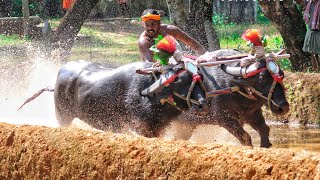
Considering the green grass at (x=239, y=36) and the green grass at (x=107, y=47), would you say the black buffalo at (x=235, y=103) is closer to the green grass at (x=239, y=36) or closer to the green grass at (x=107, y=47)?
the green grass at (x=239, y=36)

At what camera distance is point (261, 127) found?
32.2ft

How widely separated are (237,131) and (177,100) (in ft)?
2.29

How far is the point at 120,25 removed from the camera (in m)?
28.5

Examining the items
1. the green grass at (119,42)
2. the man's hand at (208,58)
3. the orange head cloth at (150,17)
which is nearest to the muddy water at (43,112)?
the man's hand at (208,58)

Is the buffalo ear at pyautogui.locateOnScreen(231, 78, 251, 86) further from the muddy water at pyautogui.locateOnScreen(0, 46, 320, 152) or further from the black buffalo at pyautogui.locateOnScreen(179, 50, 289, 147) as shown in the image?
the muddy water at pyautogui.locateOnScreen(0, 46, 320, 152)

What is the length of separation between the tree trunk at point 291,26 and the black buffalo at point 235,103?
4.95m

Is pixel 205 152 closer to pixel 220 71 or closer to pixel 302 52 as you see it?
pixel 220 71

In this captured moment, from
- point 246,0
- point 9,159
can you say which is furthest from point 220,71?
point 246,0

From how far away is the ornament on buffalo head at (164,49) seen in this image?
945 cm

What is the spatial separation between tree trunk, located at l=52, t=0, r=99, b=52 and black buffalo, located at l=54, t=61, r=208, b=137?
7.41 meters

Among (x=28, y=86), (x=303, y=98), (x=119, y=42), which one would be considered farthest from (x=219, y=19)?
(x=303, y=98)

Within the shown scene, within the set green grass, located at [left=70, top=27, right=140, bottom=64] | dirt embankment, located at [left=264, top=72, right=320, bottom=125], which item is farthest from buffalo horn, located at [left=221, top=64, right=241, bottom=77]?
green grass, located at [left=70, top=27, right=140, bottom=64]

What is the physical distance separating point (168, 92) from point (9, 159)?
89.1 inches

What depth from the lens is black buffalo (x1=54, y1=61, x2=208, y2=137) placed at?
9602 mm
